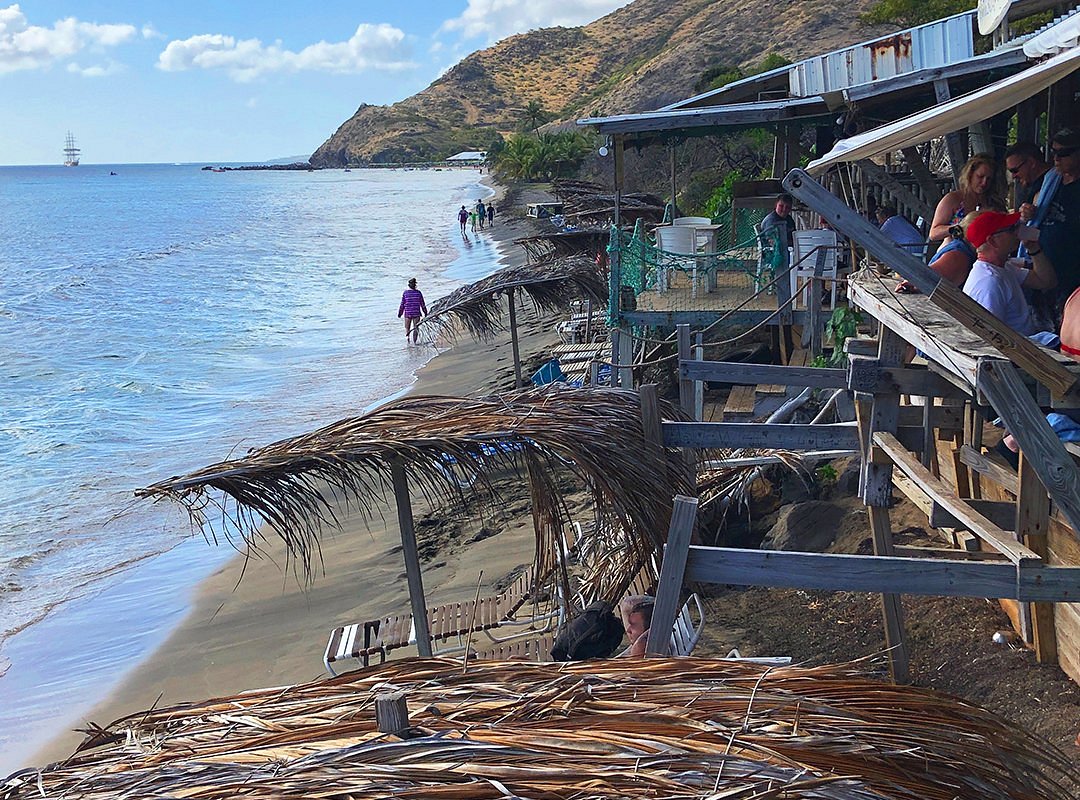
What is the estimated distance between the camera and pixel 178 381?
20984mm

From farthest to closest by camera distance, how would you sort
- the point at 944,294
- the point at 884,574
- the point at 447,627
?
the point at 447,627 < the point at 944,294 < the point at 884,574

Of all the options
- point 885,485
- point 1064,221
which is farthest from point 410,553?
point 1064,221

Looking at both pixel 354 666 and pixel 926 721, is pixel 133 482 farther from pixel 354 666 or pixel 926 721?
pixel 926 721

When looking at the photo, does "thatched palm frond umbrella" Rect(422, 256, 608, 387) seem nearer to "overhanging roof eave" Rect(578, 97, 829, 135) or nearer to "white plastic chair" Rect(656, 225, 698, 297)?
"white plastic chair" Rect(656, 225, 698, 297)

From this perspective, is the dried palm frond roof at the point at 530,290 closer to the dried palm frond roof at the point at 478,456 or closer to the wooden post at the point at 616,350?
the wooden post at the point at 616,350

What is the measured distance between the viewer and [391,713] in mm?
2828

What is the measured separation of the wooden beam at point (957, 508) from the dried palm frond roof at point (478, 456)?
1.08 metres

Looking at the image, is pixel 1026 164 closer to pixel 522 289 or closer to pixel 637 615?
pixel 637 615

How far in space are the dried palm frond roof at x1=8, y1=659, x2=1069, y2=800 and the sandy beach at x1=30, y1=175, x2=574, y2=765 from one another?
4.28 metres

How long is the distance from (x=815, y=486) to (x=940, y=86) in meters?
3.54

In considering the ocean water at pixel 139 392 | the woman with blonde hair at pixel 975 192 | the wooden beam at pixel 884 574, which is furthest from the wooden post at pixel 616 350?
the wooden beam at pixel 884 574

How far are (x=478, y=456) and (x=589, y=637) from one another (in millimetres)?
1285

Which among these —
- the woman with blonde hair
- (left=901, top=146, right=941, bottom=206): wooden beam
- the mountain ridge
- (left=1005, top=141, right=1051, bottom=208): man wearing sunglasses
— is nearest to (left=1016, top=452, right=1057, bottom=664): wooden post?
the woman with blonde hair

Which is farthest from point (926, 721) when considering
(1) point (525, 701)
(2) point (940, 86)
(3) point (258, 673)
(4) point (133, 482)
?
(4) point (133, 482)
